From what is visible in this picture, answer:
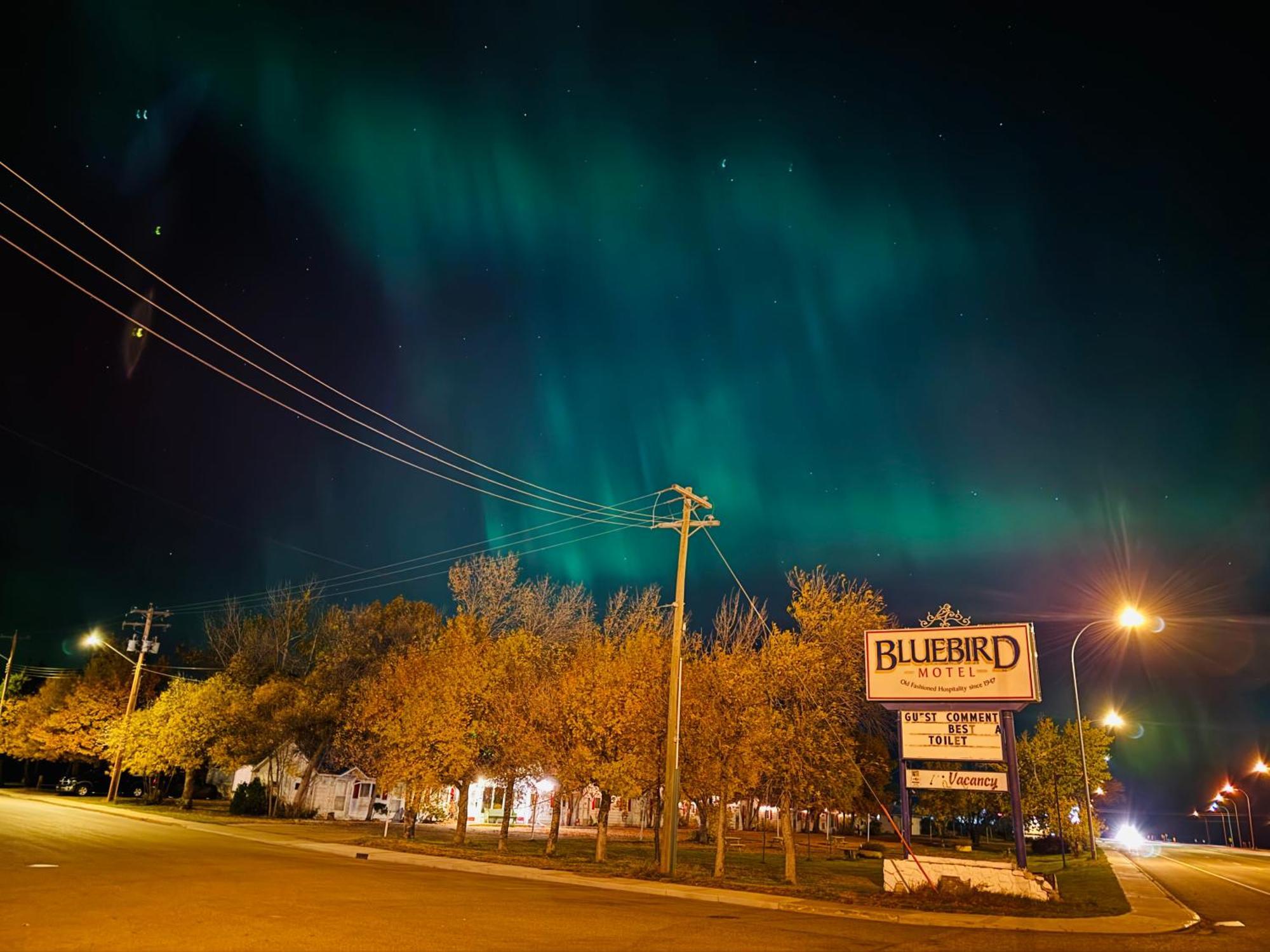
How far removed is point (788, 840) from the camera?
23484 millimetres

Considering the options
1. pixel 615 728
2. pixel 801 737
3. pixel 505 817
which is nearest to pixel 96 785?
pixel 505 817

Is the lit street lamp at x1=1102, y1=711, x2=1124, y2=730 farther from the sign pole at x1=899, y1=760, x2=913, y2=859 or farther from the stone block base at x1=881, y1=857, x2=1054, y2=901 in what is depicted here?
the sign pole at x1=899, y1=760, x2=913, y2=859

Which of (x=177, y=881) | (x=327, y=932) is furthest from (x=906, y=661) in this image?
(x=177, y=881)

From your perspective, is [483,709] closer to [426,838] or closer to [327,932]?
[426,838]

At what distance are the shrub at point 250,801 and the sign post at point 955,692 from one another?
39935mm

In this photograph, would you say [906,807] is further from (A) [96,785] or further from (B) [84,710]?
(A) [96,785]

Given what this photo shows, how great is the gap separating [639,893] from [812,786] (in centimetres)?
743

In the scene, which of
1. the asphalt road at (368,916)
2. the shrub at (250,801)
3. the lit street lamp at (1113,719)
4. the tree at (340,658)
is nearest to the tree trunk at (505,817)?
the asphalt road at (368,916)

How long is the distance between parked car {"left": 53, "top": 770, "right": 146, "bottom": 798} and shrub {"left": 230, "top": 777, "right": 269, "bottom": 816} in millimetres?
18632

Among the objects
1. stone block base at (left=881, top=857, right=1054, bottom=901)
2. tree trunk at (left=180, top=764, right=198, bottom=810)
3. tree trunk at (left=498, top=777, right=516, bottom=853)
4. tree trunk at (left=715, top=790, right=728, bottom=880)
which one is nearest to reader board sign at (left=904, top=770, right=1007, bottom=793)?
stone block base at (left=881, top=857, right=1054, bottom=901)

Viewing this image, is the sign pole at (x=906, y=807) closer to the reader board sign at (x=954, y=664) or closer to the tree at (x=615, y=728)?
the reader board sign at (x=954, y=664)

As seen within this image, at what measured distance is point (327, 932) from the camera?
35.6ft

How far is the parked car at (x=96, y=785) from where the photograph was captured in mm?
62062

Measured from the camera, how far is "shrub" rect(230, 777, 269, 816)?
47.1m
